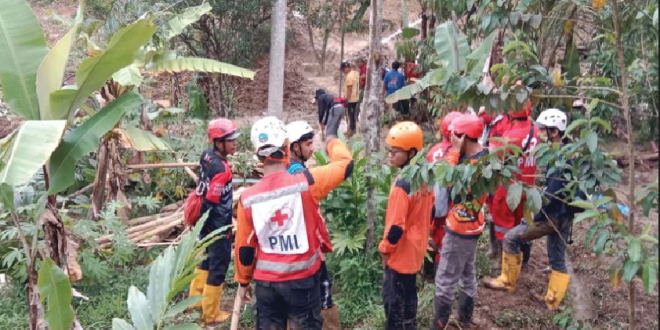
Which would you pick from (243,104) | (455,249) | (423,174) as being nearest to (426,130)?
(243,104)

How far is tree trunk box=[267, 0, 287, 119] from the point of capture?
12141mm

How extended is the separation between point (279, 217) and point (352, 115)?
30.0 ft

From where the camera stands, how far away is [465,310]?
5.05 meters

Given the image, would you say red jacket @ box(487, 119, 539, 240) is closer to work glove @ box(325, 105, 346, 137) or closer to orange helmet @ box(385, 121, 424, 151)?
orange helmet @ box(385, 121, 424, 151)

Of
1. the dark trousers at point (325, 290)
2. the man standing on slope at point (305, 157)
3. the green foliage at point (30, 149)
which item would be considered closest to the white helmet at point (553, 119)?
the man standing on slope at point (305, 157)

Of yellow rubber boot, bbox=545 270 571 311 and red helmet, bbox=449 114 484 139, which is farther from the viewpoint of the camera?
yellow rubber boot, bbox=545 270 571 311

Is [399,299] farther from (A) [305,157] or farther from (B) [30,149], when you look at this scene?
(B) [30,149]

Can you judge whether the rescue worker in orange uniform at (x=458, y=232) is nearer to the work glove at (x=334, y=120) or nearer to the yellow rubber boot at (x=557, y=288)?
the work glove at (x=334, y=120)

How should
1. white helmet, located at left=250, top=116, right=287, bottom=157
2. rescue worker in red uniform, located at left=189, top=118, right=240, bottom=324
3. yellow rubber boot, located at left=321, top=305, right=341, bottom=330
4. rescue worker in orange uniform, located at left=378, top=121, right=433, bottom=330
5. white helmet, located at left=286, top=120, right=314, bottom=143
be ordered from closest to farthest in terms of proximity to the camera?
white helmet, located at left=250, top=116, right=287, bottom=157, rescue worker in orange uniform, located at left=378, top=121, right=433, bottom=330, white helmet, located at left=286, top=120, right=314, bottom=143, yellow rubber boot, located at left=321, top=305, right=341, bottom=330, rescue worker in red uniform, located at left=189, top=118, right=240, bottom=324

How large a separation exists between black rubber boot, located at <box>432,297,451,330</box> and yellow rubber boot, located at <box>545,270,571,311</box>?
4.14ft

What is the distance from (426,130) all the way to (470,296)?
816 cm

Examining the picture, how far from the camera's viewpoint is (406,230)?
4402 millimetres

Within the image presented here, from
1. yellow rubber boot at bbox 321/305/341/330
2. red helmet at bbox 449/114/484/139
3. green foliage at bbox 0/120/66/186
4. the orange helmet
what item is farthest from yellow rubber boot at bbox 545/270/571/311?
green foliage at bbox 0/120/66/186

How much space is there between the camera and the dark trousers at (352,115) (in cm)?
1265
